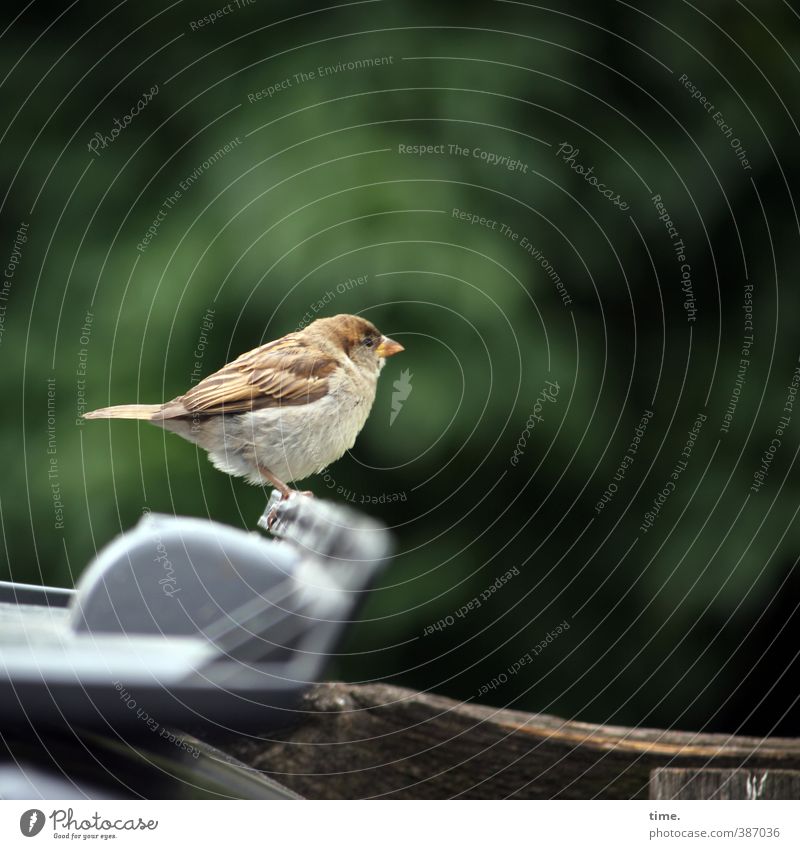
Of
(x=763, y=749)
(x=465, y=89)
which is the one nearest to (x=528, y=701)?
(x=763, y=749)

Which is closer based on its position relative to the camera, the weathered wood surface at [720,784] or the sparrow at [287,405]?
the sparrow at [287,405]

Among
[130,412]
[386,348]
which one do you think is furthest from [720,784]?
[130,412]

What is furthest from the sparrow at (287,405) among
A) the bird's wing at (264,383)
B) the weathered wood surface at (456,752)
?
the weathered wood surface at (456,752)

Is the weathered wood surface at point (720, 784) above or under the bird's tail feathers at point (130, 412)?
under

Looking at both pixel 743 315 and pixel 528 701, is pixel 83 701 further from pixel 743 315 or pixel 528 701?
pixel 743 315

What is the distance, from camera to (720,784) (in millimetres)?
1095

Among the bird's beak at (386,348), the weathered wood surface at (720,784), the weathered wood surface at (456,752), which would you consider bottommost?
the weathered wood surface at (720,784)

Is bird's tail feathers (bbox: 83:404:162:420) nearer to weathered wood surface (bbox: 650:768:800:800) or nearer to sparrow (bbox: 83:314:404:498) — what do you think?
sparrow (bbox: 83:314:404:498)

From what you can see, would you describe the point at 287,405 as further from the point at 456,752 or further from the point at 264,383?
the point at 456,752

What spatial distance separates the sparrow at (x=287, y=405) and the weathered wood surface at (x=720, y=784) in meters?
0.50

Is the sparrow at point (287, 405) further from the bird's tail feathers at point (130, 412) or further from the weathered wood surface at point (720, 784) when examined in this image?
the weathered wood surface at point (720, 784)

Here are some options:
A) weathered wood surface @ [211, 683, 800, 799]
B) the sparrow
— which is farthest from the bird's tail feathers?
weathered wood surface @ [211, 683, 800, 799]

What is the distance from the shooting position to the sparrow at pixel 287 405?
84 cm

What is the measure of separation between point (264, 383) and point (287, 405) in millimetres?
29
